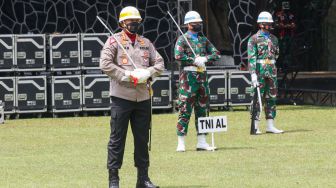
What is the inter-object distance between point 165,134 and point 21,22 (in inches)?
402

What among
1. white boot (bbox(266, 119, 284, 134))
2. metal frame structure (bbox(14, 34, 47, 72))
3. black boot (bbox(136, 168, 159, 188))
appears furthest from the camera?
metal frame structure (bbox(14, 34, 47, 72))

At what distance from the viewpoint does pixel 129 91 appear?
13469 mm

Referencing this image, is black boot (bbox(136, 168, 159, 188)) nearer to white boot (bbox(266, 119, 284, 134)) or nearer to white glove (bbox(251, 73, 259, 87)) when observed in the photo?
white glove (bbox(251, 73, 259, 87))

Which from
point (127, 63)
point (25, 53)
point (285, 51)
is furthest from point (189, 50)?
point (285, 51)

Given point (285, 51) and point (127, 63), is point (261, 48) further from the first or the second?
point (285, 51)

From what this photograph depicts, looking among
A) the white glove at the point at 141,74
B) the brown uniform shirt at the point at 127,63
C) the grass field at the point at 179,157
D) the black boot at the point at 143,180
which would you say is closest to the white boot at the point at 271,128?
the grass field at the point at 179,157

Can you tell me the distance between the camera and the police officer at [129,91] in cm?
1339

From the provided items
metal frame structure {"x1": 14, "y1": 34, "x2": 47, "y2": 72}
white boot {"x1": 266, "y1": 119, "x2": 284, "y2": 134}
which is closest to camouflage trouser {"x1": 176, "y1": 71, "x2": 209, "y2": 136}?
white boot {"x1": 266, "y1": 119, "x2": 284, "y2": 134}

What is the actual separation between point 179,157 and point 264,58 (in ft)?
14.7

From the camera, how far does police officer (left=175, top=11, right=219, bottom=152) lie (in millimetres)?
17969

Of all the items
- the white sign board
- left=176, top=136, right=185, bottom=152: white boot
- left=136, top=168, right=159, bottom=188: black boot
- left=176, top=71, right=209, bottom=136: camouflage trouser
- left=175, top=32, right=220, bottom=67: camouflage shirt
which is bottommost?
left=136, top=168, right=159, bottom=188: black boot

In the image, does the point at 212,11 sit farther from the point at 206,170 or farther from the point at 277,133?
the point at 206,170

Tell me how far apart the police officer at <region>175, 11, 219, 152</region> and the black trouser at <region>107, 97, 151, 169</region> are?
4369 millimetres

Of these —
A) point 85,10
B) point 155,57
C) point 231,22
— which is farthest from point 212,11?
point 155,57
